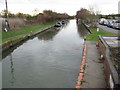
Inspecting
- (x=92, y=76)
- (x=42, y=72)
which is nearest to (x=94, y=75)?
(x=92, y=76)

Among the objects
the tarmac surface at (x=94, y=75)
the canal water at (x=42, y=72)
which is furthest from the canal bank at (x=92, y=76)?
the canal water at (x=42, y=72)

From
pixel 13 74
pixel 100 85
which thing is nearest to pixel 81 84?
pixel 100 85

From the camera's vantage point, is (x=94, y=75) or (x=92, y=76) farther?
(x=94, y=75)

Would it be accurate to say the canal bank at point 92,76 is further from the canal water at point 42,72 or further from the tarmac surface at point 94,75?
the canal water at point 42,72

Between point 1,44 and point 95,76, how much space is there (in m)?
10.3

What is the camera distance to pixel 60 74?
9.16 m

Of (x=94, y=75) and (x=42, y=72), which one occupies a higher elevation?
(x=94, y=75)

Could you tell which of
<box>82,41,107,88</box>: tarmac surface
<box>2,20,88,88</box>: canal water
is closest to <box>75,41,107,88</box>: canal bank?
<box>82,41,107,88</box>: tarmac surface

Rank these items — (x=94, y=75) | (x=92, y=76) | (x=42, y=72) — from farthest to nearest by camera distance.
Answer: (x=42, y=72)
(x=94, y=75)
(x=92, y=76)

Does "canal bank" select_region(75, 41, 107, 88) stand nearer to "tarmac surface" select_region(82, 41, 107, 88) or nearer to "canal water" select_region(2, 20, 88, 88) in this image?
"tarmac surface" select_region(82, 41, 107, 88)

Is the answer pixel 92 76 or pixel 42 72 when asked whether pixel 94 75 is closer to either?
pixel 92 76

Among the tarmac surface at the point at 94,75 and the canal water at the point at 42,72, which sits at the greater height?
the tarmac surface at the point at 94,75

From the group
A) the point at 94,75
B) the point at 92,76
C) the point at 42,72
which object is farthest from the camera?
the point at 42,72

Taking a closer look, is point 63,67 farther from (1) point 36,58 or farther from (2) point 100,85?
(2) point 100,85
